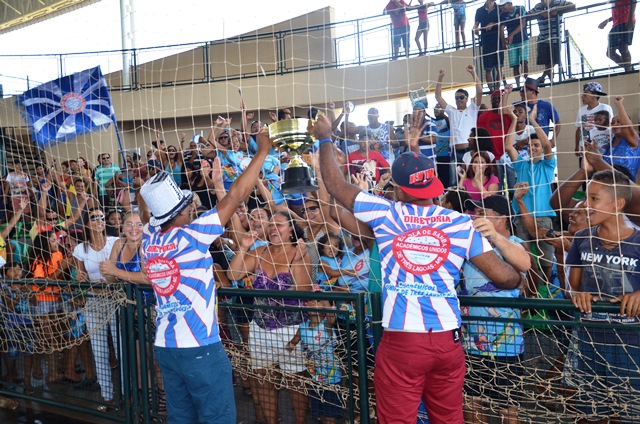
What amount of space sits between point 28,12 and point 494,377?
56.9ft

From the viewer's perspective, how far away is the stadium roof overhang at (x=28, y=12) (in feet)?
52.2

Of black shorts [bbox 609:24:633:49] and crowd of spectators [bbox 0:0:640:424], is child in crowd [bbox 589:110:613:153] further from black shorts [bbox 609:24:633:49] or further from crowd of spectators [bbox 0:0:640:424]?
black shorts [bbox 609:24:633:49]

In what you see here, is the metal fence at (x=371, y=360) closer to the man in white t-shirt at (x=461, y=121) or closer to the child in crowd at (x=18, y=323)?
the child in crowd at (x=18, y=323)

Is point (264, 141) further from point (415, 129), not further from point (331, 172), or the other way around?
point (415, 129)

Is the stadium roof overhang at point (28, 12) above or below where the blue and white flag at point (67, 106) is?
above

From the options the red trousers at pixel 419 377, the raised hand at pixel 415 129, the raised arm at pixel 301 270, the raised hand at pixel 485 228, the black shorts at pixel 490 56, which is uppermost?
the black shorts at pixel 490 56

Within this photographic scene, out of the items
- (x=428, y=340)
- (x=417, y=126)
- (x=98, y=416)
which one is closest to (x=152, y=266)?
(x=428, y=340)

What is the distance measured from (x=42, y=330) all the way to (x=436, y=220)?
407 centimetres

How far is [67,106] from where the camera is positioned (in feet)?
22.8

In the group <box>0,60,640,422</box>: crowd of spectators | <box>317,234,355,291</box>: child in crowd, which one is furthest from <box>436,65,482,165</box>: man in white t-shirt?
<box>317,234,355,291</box>: child in crowd

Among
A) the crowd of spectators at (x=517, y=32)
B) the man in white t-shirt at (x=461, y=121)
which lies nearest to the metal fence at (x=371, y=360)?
the man in white t-shirt at (x=461, y=121)

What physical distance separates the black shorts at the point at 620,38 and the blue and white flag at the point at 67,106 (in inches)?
244

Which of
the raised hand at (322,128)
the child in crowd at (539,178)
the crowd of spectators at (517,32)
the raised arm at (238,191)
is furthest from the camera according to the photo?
the crowd of spectators at (517,32)

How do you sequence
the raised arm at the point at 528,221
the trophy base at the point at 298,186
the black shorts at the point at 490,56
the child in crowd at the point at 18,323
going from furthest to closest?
the black shorts at the point at 490,56, the child in crowd at the point at 18,323, the raised arm at the point at 528,221, the trophy base at the point at 298,186
